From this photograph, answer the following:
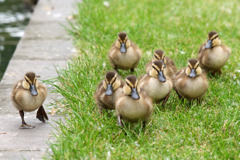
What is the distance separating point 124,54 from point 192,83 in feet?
4.26

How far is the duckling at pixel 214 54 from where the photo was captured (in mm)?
5887

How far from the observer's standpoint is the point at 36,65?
643 centimetres

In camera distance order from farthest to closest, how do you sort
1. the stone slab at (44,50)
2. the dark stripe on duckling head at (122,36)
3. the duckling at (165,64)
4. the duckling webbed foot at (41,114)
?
the stone slab at (44,50) → the dark stripe on duckling head at (122,36) → the duckling at (165,64) → the duckling webbed foot at (41,114)

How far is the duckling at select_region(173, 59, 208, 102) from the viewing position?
5043 mm

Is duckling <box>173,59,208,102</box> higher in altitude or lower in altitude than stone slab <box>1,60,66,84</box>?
higher

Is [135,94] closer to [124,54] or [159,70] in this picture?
[159,70]

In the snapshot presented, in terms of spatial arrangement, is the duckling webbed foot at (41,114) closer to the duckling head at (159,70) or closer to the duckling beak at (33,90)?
the duckling beak at (33,90)

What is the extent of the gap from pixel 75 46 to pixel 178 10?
2.97 meters

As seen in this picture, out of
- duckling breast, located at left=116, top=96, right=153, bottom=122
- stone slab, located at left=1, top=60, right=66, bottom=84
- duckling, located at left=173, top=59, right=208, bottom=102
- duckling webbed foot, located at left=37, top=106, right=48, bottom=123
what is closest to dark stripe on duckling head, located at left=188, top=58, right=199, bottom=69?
duckling, located at left=173, top=59, right=208, bottom=102

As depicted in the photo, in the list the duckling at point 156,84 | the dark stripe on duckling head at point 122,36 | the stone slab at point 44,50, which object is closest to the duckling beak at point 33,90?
the duckling at point 156,84

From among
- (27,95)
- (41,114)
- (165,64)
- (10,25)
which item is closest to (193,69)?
(165,64)

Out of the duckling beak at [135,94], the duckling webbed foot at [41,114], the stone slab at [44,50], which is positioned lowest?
the stone slab at [44,50]

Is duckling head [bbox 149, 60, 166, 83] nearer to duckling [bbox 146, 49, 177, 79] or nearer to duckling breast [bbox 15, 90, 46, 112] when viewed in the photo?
duckling [bbox 146, 49, 177, 79]

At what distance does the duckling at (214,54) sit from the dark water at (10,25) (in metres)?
3.47
